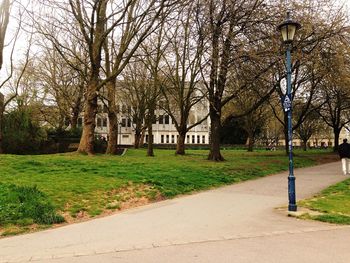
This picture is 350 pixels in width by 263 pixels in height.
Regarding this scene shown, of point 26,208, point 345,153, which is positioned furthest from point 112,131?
point 26,208

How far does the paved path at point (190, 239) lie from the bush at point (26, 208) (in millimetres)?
841

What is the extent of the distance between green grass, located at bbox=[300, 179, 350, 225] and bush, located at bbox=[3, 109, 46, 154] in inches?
970

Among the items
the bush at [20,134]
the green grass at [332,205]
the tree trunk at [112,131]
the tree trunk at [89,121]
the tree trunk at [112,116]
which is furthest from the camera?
the bush at [20,134]

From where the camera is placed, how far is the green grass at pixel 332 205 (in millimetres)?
9539

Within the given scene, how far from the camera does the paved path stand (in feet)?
21.3

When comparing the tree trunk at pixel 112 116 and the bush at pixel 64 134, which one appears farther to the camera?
the bush at pixel 64 134

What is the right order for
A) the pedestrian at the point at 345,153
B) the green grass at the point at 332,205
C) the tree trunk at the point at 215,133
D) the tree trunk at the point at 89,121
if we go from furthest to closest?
1. the tree trunk at the point at 215,133
2. the tree trunk at the point at 89,121
3. the pedestrian at the point at 345,153
4. the green grass at the point at 332,205

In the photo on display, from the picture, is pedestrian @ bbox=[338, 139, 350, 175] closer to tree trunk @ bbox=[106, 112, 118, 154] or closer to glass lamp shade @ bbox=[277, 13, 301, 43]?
glass lamp shade @ bbox=[277, 13, 301, 43]

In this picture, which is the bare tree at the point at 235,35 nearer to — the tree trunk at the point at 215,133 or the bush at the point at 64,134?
the tree trunk at the point at 215,133

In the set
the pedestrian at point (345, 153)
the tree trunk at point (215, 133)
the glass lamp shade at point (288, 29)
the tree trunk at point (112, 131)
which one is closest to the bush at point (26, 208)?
the glass lamp shade at point (288, 29)

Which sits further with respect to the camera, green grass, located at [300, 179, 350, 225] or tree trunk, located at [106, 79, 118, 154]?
tree trunk, located at [106, 79, 118, 154]

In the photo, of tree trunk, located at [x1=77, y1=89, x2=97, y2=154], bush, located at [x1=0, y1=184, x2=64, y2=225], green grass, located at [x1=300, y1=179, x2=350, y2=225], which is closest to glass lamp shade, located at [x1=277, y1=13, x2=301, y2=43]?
green grass, located at [x1=300, y1=179, x2=350, y2=225]

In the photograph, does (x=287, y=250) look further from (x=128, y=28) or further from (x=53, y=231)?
(x=128, y=28)

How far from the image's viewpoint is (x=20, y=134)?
1257 inches
